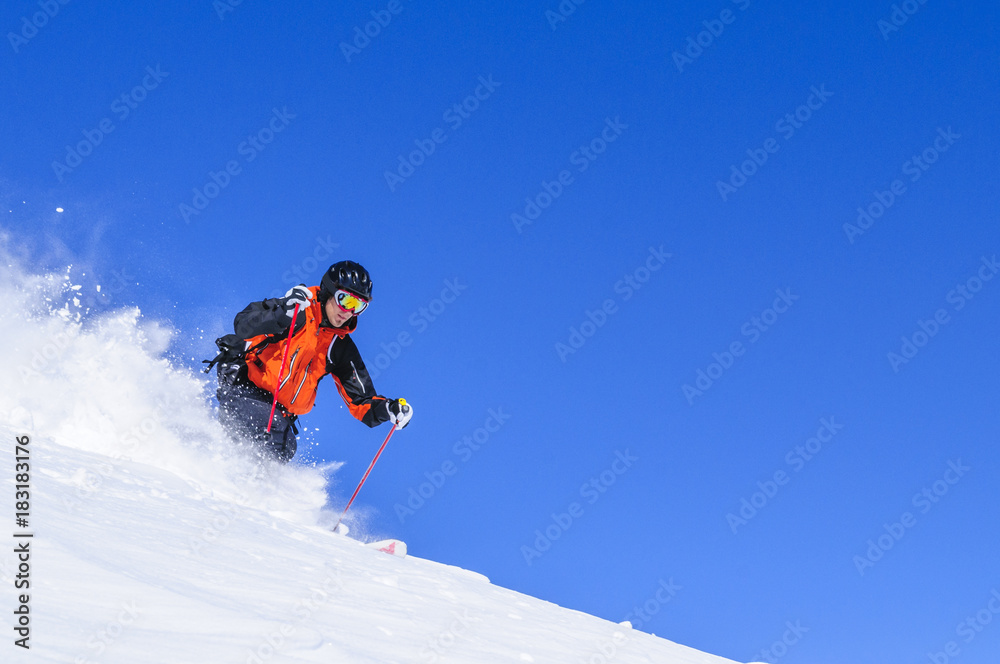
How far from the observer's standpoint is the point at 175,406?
9016 mm

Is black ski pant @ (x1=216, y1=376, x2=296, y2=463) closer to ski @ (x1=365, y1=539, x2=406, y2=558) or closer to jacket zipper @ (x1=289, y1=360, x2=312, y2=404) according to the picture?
jacket zipper @ (x1=289, y1=360, x2=312, y2=404)

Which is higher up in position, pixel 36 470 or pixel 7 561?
pixel 36 470

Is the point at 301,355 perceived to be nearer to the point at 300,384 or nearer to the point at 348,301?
the point at 300,384

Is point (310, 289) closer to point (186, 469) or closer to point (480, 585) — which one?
point (186, 469)

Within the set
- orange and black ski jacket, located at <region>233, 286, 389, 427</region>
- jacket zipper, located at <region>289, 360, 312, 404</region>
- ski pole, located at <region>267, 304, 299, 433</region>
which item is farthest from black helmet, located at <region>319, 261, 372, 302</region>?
jacket zipper, located at <region>289, 360, 312, 404</region>

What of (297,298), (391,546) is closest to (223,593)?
(391,546)

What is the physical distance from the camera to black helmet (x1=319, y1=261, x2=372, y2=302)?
7.57 meters

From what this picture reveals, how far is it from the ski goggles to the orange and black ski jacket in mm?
235

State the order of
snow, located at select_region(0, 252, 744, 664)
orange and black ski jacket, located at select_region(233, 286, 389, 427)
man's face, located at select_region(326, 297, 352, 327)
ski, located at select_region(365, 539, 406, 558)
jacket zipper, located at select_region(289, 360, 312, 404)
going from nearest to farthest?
snow, located at select_region(0, 252, 744, 664)
ski, located at select_region(365, 539, 406, 558)
orange and black ski jacket, located at select_region(233, 286, 389, 427)
man's face, located at select_region(326, 297, 352, 327)
jacket zipper, located at select_region(289, 360, 312, 404)

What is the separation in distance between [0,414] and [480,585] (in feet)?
16.8

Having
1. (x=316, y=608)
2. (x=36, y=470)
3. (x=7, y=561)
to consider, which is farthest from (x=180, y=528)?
(x=7, y=561)

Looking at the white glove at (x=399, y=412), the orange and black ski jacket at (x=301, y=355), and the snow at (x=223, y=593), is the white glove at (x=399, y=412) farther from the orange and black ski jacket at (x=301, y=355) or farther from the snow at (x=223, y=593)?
the snow at (x=223, y=593)

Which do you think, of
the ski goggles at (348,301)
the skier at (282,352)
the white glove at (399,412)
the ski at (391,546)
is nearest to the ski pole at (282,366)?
the skier at (282,352)

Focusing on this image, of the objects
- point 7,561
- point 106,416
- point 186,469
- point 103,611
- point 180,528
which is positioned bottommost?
point 103,611
